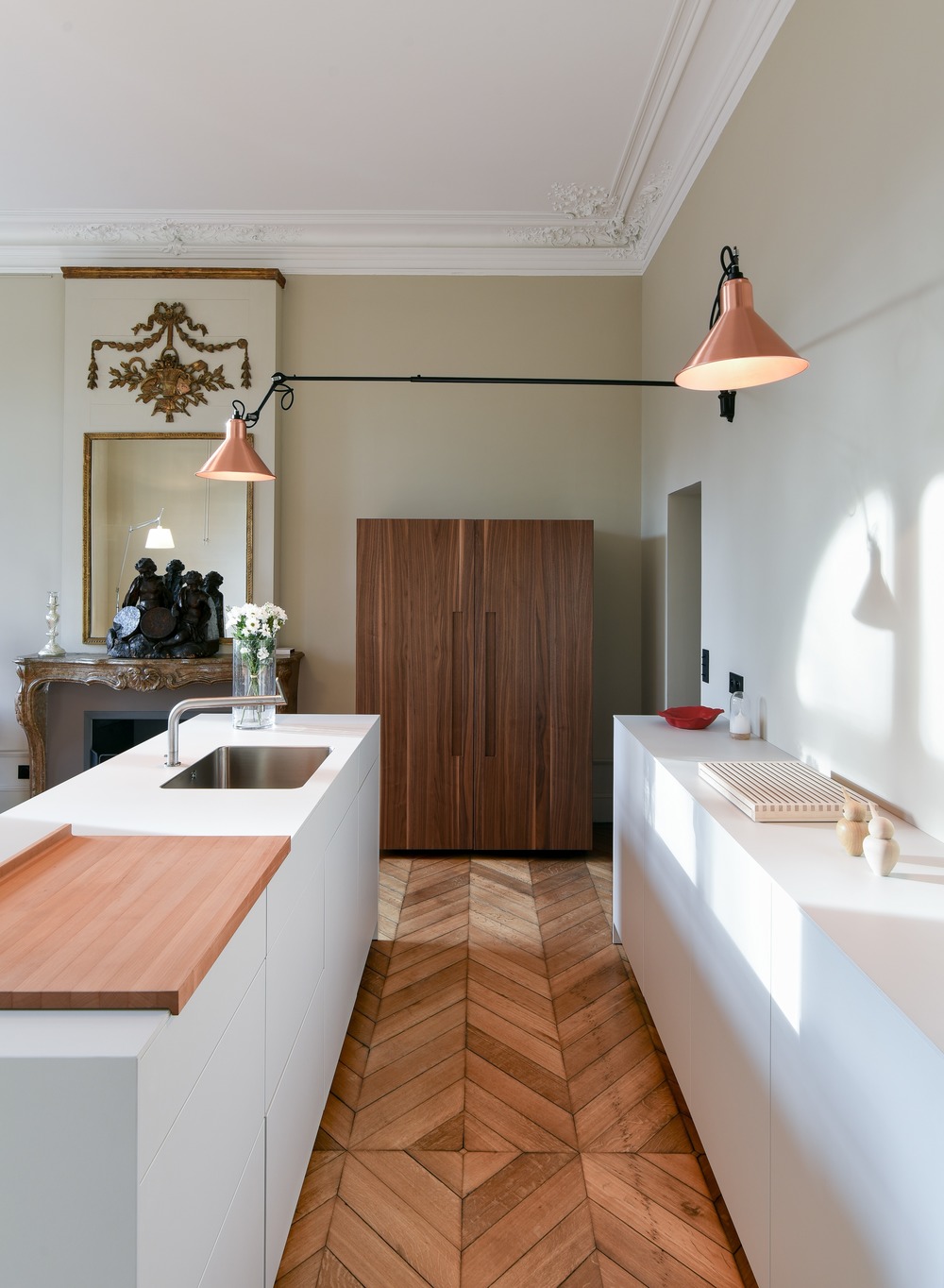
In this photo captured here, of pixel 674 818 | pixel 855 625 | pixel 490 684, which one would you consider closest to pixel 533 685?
pixel 490 684

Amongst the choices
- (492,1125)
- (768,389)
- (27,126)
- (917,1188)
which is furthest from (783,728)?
(27,126)

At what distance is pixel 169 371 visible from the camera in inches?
183

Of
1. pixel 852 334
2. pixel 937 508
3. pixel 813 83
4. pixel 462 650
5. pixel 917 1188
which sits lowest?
pixel 917 1188

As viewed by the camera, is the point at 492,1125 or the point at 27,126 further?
the point at 27,126

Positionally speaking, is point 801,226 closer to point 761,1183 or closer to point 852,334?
point 852,334

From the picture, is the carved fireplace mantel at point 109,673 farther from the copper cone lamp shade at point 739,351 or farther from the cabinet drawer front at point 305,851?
the copper cone lamp shade at point 739,351

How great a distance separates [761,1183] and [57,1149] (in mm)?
1166

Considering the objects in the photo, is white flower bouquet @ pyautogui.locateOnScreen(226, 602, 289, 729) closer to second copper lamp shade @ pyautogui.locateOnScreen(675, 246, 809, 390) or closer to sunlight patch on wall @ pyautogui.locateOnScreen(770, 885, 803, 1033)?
second copper lamp shade @ pyautogui.locateOnScreen(675, 246, 809, 390)

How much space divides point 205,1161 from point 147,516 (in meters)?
4.05

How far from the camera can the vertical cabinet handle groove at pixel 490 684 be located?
4.27m

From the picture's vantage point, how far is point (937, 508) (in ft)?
5.51

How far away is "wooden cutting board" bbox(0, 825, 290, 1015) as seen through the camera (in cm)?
101

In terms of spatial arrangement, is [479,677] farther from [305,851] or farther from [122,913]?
[122,913]

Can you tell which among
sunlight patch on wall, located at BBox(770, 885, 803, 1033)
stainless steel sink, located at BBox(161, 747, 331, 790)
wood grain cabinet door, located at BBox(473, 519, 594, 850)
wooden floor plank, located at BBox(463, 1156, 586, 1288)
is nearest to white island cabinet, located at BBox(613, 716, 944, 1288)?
sunlight patch on wall, located at BBox(770, 885, 803, 1033)
